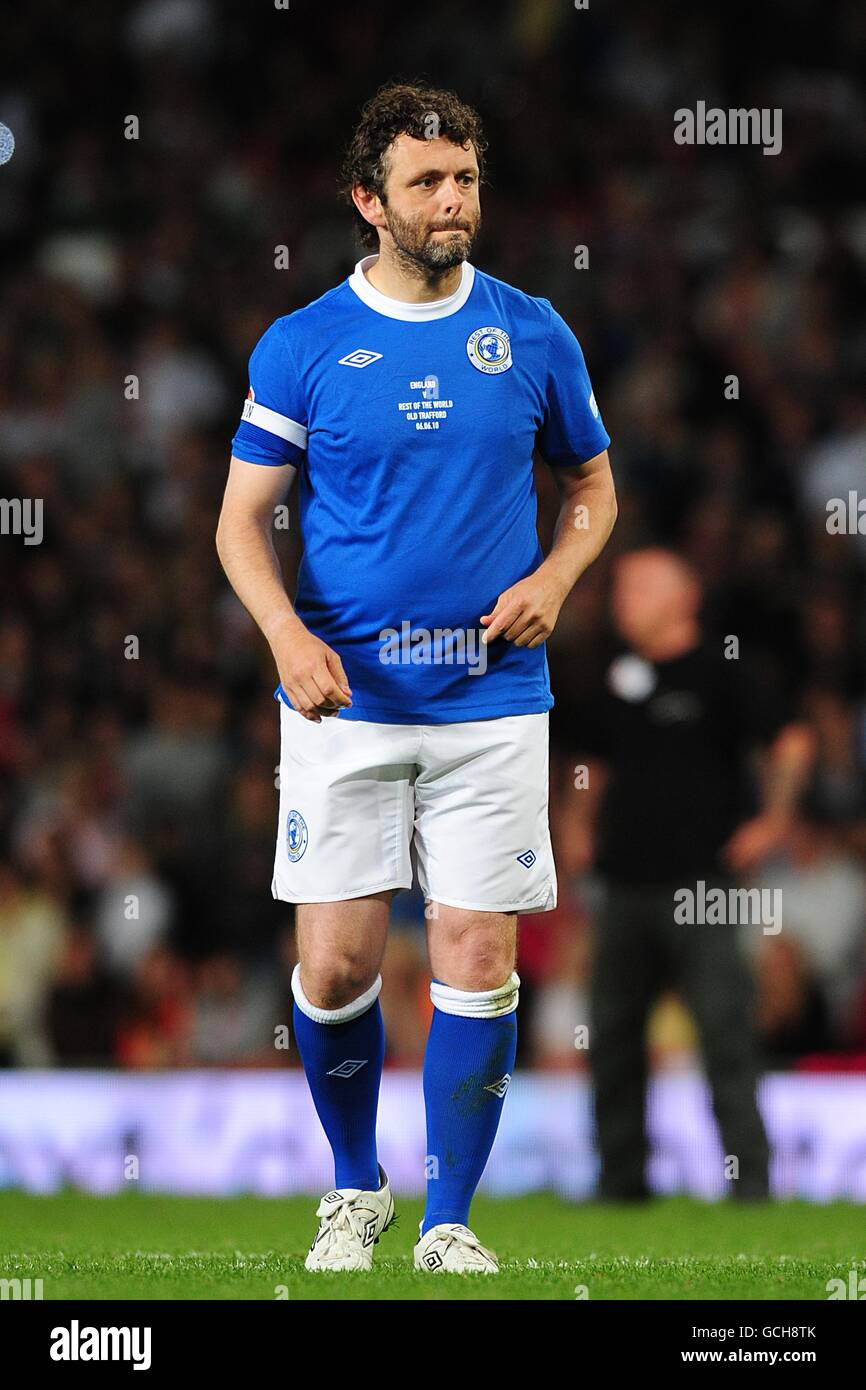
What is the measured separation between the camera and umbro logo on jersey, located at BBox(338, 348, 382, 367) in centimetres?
446

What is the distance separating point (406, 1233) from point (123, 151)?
8.36 meters

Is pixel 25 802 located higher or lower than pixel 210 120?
lower

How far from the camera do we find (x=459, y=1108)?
445cm

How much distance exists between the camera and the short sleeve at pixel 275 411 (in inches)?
178

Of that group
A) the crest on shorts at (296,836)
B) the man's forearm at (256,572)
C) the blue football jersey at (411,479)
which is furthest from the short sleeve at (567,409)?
the crest on shorts at (296,836)

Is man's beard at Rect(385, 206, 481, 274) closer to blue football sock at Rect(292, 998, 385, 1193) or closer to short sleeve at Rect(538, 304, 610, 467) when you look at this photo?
short sleeve at Rect(538, 304, 610, 467)

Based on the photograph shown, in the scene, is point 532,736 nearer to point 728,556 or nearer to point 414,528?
point 414,528

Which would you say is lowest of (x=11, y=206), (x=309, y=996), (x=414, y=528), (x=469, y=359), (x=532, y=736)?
(x=309, y=996)

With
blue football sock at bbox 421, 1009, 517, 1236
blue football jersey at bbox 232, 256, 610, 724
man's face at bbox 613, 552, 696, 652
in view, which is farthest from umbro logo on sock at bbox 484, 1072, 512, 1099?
man's face at bbox 613, 552, 696, 652

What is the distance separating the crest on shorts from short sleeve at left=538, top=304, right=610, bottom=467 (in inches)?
39.4

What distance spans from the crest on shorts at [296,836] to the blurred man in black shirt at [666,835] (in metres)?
2.79

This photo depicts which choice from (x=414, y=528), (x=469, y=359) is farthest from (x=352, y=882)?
(x=469, y=359)

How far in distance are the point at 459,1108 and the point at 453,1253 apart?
31 centimetres

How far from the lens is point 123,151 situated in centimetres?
1233
